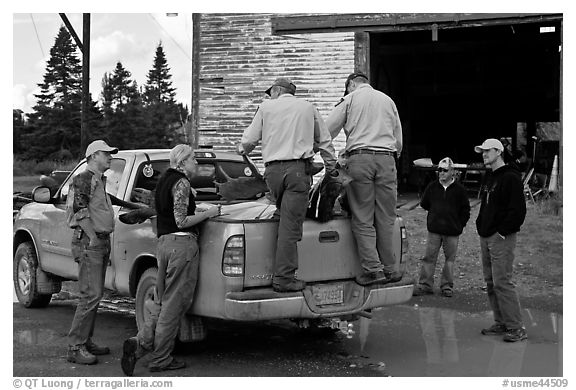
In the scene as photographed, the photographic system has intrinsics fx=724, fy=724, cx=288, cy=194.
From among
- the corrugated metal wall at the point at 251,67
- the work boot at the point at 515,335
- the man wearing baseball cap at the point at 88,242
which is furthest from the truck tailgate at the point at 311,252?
the corrugated metal wall at the point at 251,67

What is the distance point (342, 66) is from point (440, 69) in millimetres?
10498

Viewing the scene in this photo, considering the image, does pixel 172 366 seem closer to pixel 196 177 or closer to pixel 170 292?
pixel 170 292

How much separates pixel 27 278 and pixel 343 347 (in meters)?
4.06

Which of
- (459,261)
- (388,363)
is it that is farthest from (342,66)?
(388,363)

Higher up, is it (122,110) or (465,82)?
(122,110)

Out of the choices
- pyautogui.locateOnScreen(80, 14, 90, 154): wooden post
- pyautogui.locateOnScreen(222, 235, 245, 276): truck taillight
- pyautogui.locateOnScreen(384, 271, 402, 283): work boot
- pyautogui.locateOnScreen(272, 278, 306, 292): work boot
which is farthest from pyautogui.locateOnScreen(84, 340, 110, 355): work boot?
pyautogui.locateOnScreen(80, 14, 90, 154): wooden post

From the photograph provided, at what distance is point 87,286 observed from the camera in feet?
20.7

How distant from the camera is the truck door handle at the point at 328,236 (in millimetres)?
6125

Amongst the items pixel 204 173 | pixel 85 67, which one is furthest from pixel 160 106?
pixel 204 173

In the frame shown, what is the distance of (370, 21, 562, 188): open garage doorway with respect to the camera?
846 inches

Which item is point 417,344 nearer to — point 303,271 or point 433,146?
point 303,271

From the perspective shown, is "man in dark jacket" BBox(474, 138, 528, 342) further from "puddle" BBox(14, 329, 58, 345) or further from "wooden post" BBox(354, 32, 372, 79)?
"wooden post" BBox(354, 32, 372, 79)

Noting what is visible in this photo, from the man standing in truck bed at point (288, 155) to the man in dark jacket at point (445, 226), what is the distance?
367cm

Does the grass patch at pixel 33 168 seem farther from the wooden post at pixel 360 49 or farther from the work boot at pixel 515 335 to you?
the work boot at pixel 515 335
